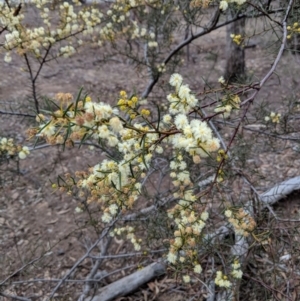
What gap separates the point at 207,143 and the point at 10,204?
369 cm

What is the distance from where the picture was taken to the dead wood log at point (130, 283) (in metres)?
2.89

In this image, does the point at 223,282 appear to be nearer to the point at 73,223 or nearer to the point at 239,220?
the point at 239,220

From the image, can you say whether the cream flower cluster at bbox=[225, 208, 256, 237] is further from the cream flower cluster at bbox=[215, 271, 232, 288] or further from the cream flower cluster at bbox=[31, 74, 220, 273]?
the cream flower cluster at bbox=[215, 271, 232, 288]

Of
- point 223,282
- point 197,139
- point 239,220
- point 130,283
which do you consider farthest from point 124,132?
point 130,283

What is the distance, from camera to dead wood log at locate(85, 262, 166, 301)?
9.50ft

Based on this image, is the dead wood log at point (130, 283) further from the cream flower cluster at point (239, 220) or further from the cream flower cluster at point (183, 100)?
the cream flower cluster at point (183, 100)

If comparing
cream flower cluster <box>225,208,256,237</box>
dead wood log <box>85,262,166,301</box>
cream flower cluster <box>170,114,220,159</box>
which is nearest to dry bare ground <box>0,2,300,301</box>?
dead wood log <box>85,262,166,301</box>

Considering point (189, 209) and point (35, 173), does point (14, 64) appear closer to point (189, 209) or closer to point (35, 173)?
point (35, 173)

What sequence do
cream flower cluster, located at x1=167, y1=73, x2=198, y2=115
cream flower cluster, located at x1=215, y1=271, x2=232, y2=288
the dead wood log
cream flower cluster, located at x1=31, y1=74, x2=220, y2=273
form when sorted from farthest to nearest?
the dead wood log, cream flower cluster, located at x1=215, y1=271, x2=232, y2=288, cream flower cluster, located at x1=167, y1=73, x2=198, y2=115, cream flower cluster, located at x1=31, y1=74, x2=220, y2=273

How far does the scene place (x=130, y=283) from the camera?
9.70ft

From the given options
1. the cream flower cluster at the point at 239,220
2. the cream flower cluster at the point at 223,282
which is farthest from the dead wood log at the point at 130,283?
the cream flower cluster at the point at 239,220

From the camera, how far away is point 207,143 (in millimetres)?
1039

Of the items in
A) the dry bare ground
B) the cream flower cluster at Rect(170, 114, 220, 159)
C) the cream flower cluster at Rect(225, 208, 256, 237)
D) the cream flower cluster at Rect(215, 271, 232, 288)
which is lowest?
the dry bare ground

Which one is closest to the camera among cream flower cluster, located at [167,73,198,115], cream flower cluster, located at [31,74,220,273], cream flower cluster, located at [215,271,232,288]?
cream flower cluster, located at [31,74,220,273]
